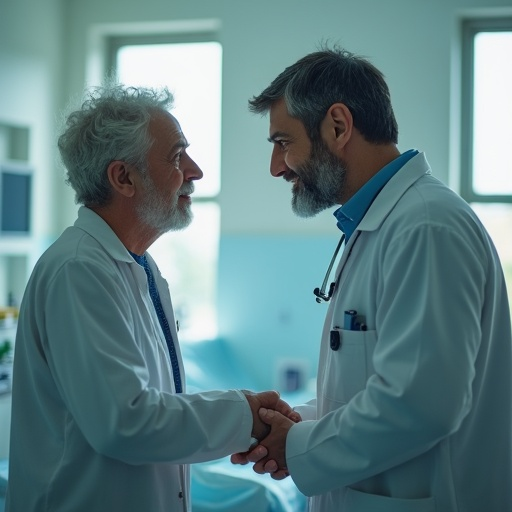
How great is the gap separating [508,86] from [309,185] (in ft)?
10.5

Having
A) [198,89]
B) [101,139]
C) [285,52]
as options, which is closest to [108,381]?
[101,139]

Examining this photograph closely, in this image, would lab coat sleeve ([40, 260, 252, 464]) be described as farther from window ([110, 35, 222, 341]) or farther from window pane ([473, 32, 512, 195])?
window pane ([473, 32, 512, 195])

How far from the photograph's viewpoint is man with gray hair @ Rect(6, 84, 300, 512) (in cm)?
147

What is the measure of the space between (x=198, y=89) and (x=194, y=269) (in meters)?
1.25

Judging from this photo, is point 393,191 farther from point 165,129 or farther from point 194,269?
point 194,269

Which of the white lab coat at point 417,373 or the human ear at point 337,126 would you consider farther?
the human ear at point 337,126

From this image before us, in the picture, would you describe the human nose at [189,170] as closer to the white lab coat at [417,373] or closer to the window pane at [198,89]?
the white lab coat at [417,373]

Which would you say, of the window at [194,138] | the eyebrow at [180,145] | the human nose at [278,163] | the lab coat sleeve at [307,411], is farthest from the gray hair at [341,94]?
the window at [194,138]

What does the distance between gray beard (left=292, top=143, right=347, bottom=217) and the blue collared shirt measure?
5cm

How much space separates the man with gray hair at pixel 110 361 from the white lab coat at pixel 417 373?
266 millimetres

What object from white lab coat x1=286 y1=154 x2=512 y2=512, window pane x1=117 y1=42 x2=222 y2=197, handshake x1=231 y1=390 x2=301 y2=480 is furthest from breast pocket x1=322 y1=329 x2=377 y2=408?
window pane x1=117 y1=42 x2=222 y2=197

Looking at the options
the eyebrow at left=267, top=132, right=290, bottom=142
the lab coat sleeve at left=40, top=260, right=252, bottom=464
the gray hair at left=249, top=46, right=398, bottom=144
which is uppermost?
the gray hair at left=249, top=46, right=398, bottom=144

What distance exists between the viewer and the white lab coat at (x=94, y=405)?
4.79 ft

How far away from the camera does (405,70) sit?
173 inches
